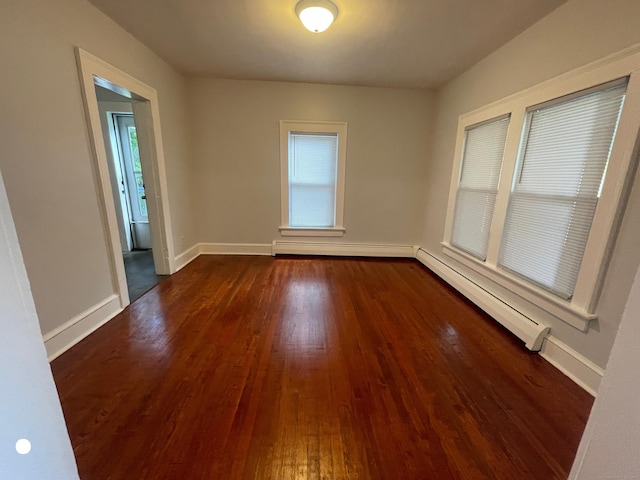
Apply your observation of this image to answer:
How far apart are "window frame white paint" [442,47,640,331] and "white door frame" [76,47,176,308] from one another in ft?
11.5

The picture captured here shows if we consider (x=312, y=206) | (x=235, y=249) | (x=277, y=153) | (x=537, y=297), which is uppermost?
(x=277, y=153)

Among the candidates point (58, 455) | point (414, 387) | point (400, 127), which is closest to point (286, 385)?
point (414, 387)

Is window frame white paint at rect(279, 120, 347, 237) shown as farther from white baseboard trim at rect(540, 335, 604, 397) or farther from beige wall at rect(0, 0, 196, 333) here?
white baseboard trim at rect(540, 335, 604, 397)

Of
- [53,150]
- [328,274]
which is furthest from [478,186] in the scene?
[53,150]

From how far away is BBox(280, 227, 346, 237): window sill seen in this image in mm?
4199

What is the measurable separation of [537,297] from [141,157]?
4124mm

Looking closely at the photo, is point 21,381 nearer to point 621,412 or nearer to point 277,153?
point 621,412

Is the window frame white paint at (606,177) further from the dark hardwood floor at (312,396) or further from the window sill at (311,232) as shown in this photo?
the window sill at (311,232)

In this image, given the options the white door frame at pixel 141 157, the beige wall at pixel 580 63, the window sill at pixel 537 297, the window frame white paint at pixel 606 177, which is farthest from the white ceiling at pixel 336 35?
the window sill at pixel 537 297

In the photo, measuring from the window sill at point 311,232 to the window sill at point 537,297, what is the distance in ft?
6.13

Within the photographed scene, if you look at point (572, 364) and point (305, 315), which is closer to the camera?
point (572, 364)

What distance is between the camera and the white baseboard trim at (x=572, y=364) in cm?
161

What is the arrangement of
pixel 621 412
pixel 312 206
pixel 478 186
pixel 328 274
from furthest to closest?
pixel 312 206 < pixel 328 274 < pixel 478 186 < pixel 621 412

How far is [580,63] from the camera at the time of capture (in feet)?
5.77
